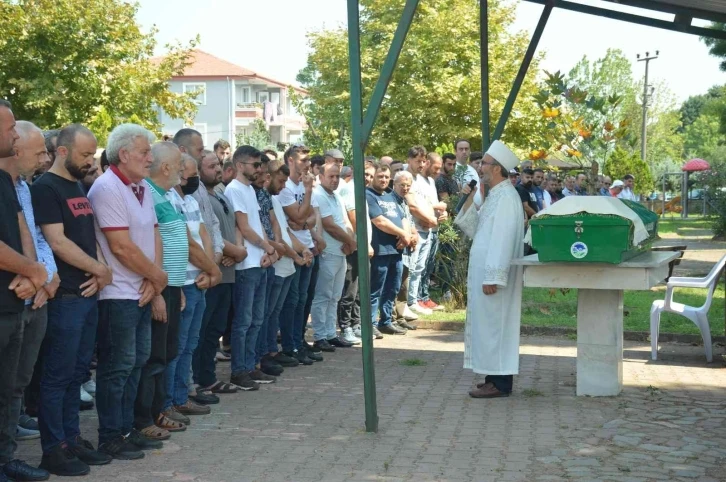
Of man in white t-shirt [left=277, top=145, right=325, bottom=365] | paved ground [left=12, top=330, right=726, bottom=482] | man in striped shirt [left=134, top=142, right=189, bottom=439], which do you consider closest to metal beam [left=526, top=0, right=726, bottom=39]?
man in white t-shirt [left=277, top=145, right=325, bottom=365]

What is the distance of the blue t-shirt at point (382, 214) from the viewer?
13.2 metres

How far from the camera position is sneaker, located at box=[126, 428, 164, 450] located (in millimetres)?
7281

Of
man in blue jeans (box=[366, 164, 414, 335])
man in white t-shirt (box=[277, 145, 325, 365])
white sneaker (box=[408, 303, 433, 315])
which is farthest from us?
white sneaker (box=[408, 303, 433, 315])

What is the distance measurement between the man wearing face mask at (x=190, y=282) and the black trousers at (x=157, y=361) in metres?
0.23

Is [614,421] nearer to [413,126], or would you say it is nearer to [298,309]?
[298,309]

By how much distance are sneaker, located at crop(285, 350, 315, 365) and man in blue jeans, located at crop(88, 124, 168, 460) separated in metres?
4.20

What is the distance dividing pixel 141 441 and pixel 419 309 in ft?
27.1

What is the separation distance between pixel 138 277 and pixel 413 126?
3899 cm

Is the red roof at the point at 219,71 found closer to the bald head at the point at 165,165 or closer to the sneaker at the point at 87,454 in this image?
the bald head at the point at 165,165

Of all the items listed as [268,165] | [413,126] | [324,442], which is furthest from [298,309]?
[413,126]

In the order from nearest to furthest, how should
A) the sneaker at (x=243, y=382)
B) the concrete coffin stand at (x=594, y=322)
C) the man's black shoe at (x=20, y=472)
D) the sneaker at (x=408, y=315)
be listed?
the man's black shoe at (x=20, y=472) → the concrete coffin stand at (x=594, y=322) → the sneaker at (x=243, y=382) → the sneaker at (x=408, y=315)

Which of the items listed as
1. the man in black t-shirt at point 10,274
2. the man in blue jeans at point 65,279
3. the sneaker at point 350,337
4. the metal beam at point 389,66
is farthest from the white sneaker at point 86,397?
the sneaker at point 350,337

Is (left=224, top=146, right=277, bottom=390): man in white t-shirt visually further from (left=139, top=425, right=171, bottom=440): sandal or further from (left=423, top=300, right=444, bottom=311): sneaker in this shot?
(left=423, top=300, right=444, bottom=311): sneaker

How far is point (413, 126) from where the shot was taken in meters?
45.5
